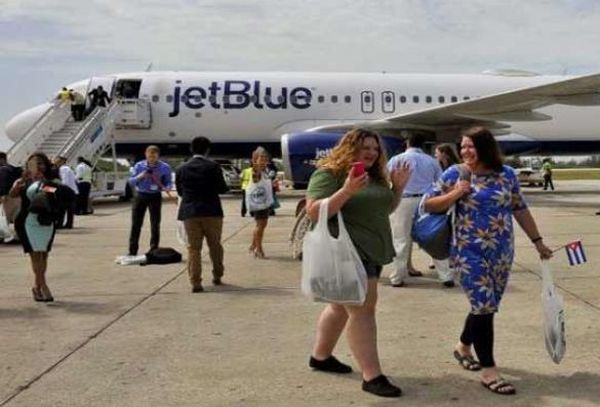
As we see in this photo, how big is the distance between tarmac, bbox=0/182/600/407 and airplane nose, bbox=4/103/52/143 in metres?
15.0

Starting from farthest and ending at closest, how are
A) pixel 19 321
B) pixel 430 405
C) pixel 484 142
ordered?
pixel 19 321, pixel 484 142, pixel 430 405

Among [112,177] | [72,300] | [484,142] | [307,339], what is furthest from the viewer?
[112,177]

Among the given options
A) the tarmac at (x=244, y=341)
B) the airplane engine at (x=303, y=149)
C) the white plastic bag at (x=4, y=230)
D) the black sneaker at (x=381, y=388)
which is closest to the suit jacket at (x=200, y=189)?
the tarmac at (x=244, y=341)

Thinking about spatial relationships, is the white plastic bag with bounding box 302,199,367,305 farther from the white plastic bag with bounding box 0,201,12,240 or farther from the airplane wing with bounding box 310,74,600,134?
the airplane wing with bounding box 310,74,600,134

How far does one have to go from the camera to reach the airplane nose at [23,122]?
75.0 ft

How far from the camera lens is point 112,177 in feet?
72.2

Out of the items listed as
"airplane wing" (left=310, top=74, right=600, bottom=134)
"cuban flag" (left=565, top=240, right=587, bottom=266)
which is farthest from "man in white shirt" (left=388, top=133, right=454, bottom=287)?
"airplane wing" (left=310, top=74, right=600, bottom=134)

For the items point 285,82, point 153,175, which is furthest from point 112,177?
point 153,175

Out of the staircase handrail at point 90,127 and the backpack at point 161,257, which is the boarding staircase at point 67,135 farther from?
the backpack at point 161,257

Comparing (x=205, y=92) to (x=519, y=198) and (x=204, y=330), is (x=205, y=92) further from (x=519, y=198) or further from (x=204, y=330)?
(x=519, y=198)

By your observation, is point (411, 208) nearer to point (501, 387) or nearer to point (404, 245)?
point (404, 245)

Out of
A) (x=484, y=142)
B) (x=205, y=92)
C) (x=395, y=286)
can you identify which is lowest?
(x=395, y=286)

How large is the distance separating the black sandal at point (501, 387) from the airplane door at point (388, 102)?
18.9 metres

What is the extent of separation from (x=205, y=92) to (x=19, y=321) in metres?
16.9
